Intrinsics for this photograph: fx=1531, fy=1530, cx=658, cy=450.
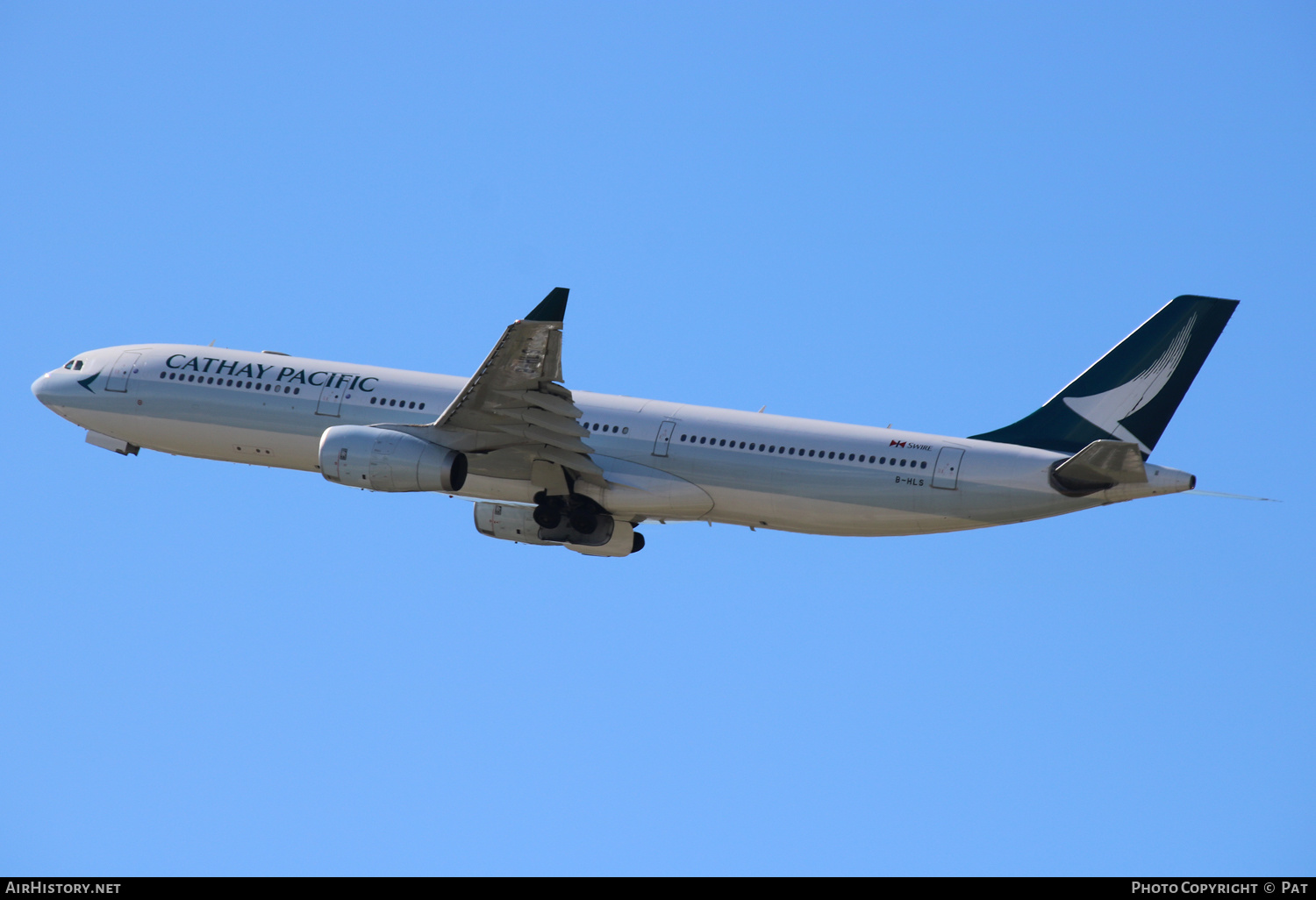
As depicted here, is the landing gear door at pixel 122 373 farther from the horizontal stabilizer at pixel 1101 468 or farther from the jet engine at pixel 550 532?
the horizontal stabilizer at pixel 1101 468

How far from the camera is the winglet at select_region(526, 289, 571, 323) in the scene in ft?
109

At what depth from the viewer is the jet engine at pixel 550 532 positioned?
38281mm

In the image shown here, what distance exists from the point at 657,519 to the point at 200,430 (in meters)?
12.4

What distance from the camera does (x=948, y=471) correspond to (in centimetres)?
3450

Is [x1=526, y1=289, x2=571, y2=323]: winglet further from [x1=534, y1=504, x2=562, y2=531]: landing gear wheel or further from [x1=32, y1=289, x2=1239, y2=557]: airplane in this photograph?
[x1=534, y1=504, x2=562, y2=531]: landing gear wheel

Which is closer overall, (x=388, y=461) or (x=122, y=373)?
(x=388, y=461)

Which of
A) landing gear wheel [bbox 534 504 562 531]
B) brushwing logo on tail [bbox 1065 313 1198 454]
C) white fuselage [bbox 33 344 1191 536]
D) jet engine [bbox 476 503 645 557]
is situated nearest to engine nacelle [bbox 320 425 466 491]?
white fuselage [bbox 33 344 1191 536]

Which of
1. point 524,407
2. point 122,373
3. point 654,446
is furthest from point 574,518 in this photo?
Result: point 122,373

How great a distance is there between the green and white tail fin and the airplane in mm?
40

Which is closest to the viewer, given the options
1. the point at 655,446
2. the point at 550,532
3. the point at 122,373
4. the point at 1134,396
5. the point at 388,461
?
the point at 1134,396

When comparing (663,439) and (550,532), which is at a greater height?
(663,439)

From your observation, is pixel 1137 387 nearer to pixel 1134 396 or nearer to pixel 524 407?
pixel 1134 396

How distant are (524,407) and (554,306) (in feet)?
10.0
